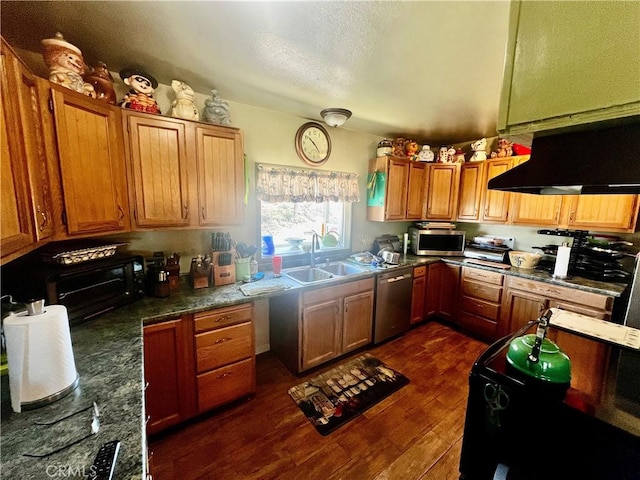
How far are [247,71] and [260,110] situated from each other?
0.70 metres

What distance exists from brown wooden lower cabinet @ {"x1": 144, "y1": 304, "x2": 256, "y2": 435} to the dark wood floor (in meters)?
0.16

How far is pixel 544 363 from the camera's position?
1008mm

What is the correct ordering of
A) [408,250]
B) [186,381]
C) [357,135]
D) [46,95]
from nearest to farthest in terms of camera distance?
1. [46,95]
2. [186,381]
3. [357,135]
4. [408,250]

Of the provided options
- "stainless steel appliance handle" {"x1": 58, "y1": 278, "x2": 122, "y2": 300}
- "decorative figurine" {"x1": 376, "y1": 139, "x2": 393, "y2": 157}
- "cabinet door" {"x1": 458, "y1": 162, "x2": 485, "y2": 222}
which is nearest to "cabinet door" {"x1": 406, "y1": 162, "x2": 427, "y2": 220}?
"decorative figurine" {"x1": 376, "y1": 139, "x2": 393, "y2": 157}

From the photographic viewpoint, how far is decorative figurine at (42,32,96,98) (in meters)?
1.30

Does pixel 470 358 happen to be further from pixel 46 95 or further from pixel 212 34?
pixel 46 95

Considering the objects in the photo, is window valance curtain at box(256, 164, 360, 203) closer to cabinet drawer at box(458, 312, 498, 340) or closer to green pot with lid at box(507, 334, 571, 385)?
cabinet drawer at box(458, 312, 498, 340)

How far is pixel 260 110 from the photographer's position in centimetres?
246

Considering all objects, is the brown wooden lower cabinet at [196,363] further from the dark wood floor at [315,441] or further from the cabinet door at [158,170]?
the cabinet door at [158,170]

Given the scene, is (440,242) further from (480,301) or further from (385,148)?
(385,148)

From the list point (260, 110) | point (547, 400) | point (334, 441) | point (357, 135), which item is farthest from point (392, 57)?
point (334, 441)

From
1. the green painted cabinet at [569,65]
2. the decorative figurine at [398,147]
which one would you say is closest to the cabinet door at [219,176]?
the green painted cabinet at [569,65]

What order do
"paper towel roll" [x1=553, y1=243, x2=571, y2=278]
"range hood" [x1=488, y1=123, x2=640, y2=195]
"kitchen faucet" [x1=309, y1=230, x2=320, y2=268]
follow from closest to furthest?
"range hood" [x1=488, y1=123, x2=640, y2=195]
"paper towel roll" [x1=553, y1=243, x2=571, y2=278]
"kitchen faucet" [x1=309, y1=230, x2=320, y2=268]

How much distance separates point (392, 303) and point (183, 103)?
2.70 metres
